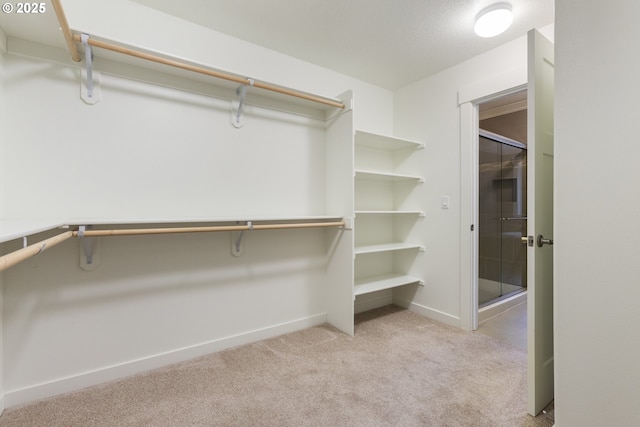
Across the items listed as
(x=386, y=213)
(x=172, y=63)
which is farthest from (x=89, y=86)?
(x=386, y=213)

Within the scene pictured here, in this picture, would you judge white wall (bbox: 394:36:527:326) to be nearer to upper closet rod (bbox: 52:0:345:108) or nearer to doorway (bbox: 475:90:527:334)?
doorway (bbox: 475:90:527:334)

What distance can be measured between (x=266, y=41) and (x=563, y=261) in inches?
90.6

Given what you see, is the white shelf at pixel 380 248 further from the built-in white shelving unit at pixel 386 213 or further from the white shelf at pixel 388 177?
the white shelf at pixel 388 177

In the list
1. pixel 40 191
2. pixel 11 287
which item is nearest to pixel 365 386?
pixel 11 287

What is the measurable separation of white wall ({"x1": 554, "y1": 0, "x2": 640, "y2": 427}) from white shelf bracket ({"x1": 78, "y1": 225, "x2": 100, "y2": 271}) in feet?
7.64

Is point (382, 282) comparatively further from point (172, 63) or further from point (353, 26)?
point (172, 63)

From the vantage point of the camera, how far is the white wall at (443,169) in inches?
98.2

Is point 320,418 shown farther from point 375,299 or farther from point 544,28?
point 544,28

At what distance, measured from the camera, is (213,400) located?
1535 mm


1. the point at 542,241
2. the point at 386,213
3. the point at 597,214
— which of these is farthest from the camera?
the point at 386,213

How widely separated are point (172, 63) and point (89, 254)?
119 cm

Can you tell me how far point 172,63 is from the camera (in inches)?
64.8

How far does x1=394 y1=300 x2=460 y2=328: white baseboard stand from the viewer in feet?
8.37

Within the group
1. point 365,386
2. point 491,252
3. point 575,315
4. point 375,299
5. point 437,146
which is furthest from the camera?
point 491,252
